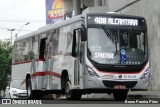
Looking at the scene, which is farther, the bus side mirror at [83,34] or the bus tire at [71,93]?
the bus tire at [71,93]

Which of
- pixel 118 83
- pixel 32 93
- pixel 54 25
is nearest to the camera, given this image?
pixel 118 83

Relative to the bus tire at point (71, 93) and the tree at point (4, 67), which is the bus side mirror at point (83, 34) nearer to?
the bus tire at point (71, 93)

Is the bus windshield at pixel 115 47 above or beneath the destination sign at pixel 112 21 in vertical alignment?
beneath

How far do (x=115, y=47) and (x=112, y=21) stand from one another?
1.07 metres

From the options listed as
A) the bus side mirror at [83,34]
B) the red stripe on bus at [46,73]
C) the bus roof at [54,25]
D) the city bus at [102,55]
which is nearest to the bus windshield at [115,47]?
the city bus at [102,55]

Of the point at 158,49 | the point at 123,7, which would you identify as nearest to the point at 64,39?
the point at 158,49

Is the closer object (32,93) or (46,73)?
(46,73)

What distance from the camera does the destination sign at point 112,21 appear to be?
1747 centimetres

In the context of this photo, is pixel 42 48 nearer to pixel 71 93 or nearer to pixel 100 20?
pixel 71 93

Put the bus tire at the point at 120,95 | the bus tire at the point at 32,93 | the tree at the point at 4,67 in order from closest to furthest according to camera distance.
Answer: the bus tire at the point at 120,95, the bus tire at the point at 32,93, the tree at the point at 4,67

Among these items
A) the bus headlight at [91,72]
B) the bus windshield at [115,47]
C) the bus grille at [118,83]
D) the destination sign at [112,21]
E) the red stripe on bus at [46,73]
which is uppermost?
the destination sign at [112,21]

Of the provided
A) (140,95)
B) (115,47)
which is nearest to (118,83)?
(115,47)

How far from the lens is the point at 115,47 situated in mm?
17281

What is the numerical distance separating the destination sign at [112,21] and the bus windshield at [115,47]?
0.84ft
